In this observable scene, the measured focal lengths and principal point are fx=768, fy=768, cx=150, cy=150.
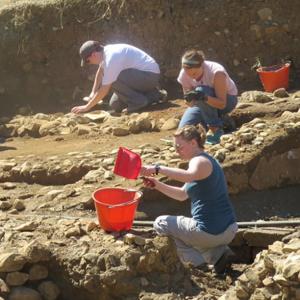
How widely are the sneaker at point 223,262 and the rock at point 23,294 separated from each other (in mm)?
1431

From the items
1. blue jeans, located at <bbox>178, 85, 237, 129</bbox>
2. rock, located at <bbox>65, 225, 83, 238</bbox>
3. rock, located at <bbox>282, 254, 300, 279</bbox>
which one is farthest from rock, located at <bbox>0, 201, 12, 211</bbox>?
rock, located at <bbox>282, 254, 300, 279</bbox>

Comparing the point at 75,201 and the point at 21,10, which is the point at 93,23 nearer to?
the point at 21,10

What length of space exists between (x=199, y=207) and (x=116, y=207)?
2.28 feet

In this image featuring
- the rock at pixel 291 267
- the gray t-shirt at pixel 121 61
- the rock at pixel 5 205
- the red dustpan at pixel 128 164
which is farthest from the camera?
the gray t-shirt at pixel 121 61

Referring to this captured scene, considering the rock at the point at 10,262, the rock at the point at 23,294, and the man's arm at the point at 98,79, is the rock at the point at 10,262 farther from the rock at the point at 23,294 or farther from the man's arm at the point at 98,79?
the man's arm at the point at 98,79

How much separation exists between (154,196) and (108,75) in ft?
7.09

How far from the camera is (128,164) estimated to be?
5.28 metres

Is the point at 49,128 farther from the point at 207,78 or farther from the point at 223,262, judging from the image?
the point at 223,262

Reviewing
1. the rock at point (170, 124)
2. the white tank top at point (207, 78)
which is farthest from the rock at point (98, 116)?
the white tank top at point (207, 78)

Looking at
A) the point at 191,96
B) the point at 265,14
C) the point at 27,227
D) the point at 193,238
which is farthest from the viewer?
the point at 265,14

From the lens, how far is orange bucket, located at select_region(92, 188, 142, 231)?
17.3ft

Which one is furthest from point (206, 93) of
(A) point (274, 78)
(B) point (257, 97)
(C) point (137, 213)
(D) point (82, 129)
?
(A) point (274, 78)

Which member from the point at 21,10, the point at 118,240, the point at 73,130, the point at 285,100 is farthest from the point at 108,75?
the point at 118,240

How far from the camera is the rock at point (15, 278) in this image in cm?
503
